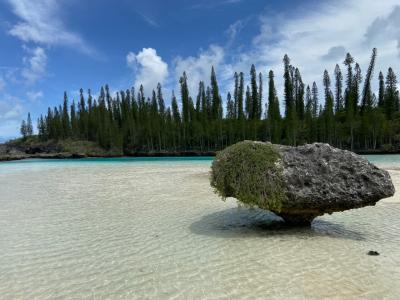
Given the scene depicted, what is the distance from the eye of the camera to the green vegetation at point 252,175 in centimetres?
791

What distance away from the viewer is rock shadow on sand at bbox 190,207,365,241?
819cm

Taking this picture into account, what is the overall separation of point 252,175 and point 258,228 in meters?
1.55

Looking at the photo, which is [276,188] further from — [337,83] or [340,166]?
[337,83]

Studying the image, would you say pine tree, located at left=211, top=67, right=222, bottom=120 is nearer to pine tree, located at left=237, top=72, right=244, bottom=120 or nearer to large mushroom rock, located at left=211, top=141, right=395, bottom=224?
pine tree, located at left=237, top=72, right=244, bottom=120

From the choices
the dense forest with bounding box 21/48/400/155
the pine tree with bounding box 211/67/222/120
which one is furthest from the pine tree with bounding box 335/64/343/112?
the pine tree with bounding box 211/67/222/120

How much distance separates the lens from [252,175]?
8.12m

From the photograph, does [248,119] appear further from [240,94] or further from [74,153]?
[74,153]

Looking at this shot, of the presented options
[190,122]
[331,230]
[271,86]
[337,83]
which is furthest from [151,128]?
[331,230]

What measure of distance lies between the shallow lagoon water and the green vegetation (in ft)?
2.96

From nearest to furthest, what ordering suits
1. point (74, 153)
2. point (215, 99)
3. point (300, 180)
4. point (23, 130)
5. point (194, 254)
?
point (194, 254) < point (300, 180) < point (74, 153) < point (215, 99) < point (23, 130)

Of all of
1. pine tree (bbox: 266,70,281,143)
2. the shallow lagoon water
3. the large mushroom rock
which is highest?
pine tree (bbox: 266,70,281,143)

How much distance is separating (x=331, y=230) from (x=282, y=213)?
4.06 feet

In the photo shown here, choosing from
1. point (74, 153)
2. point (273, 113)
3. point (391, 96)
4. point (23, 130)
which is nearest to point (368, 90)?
point (391, 96)

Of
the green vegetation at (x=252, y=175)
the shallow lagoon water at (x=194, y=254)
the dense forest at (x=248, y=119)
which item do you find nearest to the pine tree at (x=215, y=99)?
the dense forest at (x=248, y=119)
